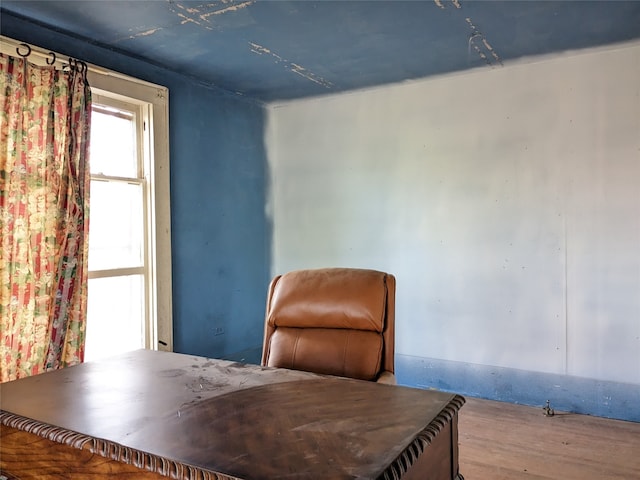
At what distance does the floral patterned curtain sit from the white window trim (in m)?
0.50

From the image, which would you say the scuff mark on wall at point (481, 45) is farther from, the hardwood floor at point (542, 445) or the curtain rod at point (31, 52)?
the hardwood floor at point (542, 445)

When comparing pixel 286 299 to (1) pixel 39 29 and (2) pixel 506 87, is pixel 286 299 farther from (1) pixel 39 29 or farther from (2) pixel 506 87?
(2) pixel 506 87

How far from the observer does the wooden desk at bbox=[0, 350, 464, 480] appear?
0.99 metres

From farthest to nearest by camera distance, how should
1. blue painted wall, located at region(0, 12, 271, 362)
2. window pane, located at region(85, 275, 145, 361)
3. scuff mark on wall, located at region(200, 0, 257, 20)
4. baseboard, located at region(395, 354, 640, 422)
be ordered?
1. blue painted wall, located at region(0, 12, 271, 362)
2. baseboard, located at region(395, 354, 640, 422)
3. window pane, located at region(85, 275, 145, 361)
4. scuff mark on wall, located at region(200, 0, 257, 20)

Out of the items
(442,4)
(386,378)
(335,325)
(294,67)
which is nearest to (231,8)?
(294,67)

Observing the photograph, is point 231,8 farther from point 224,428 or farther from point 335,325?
point 224,428

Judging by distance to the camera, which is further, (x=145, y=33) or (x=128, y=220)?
(x=128, y=220)

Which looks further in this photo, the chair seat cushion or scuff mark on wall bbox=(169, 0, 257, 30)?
scuff mark on wall bbox=(169, 0, 257, 30)

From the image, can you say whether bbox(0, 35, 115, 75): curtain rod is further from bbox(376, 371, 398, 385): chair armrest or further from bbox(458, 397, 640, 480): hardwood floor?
bbox(458, 397, 640, 480): hardwood floor

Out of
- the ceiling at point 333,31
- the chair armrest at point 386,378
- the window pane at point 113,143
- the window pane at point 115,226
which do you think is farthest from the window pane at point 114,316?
the chair armrest at point 386,378

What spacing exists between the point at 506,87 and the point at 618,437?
2.41m

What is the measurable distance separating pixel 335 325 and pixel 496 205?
6.58ft

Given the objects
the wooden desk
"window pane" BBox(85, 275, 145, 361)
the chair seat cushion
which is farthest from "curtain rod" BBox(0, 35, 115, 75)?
the chair seat cushion

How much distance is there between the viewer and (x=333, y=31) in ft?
9.06
